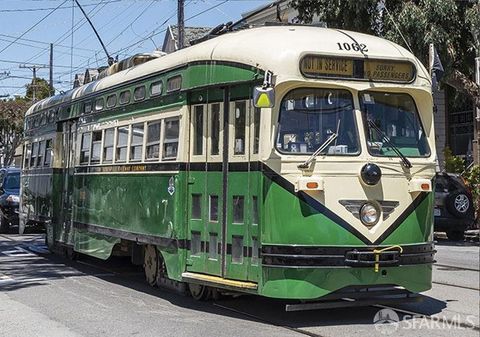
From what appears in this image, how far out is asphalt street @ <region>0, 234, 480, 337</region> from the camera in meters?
7.43

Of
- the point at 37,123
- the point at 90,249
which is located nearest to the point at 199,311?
the point at 90,249

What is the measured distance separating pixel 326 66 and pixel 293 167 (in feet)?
3.97

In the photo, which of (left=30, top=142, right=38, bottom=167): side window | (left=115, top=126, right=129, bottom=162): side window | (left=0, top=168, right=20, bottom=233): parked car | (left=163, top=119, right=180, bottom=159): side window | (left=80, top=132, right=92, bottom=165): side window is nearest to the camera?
(left=163, top=119, right=180, bottom=159): side window

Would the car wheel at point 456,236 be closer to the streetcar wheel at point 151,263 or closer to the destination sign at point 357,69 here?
the streetcar wheel at point 151,263

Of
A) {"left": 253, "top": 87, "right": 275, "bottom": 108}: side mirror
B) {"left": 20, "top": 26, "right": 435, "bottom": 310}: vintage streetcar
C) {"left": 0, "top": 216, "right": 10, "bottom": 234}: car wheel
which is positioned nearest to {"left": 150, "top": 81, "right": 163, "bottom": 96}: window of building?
{"left": 20, "top": 26, "right": 435, "bottom": 310}: vintage streetcar

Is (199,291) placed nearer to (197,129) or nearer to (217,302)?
(217,302)

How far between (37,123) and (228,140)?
9.08 metres

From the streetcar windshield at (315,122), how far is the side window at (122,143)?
11.8ft

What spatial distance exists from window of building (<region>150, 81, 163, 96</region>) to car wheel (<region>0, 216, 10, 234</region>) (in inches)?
528

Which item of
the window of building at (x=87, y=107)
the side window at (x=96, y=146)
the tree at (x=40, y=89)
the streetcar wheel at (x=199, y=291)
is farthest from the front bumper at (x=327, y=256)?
the tree at (x=40, y=89)

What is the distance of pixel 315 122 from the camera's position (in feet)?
24.7

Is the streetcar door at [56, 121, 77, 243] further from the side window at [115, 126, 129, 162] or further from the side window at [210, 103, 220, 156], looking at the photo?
the side window at [210, 103, 220, 156]

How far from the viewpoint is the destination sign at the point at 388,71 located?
7.72m

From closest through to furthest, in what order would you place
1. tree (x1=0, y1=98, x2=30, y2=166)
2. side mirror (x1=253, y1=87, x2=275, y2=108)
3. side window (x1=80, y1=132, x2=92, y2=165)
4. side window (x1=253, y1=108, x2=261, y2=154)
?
side mirror (x1=253, y1=87, x2=275, y2=108)
side window (x1=253, y1=108, x2=261, y2=154)
side window (x1=80, y1=132, x2=92, y2=165)
tree (x1=0, y1=98, x2=30, y2=166)
